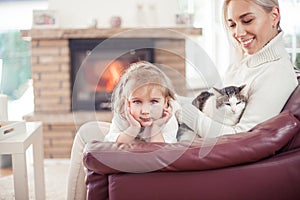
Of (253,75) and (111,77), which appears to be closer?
(111,77)

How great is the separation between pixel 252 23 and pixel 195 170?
0.66 meters

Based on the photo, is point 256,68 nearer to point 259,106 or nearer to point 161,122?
point 259,106

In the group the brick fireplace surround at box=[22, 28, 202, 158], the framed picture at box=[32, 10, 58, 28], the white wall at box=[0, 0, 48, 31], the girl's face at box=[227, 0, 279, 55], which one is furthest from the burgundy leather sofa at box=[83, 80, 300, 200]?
the white wall at box=[0, 0, 48, 31]

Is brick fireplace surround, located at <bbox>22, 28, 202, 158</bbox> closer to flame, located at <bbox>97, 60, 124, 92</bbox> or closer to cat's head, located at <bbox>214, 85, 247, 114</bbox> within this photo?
cat's head, located at <bbox>214, 85, 247, 114</bbox>

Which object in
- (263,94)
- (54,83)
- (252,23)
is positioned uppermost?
(252,23)

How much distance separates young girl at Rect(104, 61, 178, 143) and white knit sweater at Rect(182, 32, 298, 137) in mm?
144

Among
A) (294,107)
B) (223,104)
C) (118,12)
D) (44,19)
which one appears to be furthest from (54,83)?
(294,107)

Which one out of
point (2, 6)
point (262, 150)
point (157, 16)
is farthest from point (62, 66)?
point (262, 150)

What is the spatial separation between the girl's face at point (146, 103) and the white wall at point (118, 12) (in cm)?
236

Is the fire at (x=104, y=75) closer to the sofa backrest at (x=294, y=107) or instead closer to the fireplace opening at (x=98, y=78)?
the fireplace opening at (x=98, y=78)

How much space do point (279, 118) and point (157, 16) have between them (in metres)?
2.44

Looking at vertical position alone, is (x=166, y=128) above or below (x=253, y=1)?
below

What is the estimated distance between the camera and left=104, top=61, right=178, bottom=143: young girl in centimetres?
125

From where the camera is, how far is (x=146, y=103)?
4.09 ft
